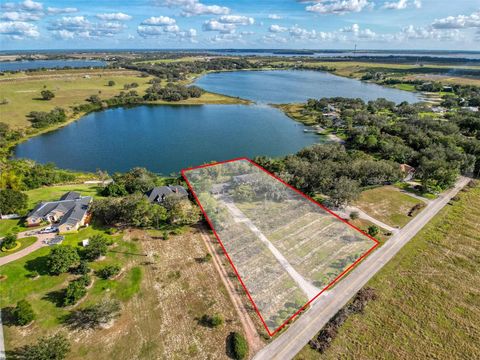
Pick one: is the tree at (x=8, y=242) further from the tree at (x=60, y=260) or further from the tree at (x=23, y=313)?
the tree at (x=23, y=313)

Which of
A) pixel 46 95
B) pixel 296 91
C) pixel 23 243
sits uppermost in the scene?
pixel 46 95

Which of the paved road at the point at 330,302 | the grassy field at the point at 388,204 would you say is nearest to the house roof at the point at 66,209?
the paved road at the point at 330,302

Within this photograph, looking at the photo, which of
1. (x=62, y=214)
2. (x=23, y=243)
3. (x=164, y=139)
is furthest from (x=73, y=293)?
(x=164, y=139)

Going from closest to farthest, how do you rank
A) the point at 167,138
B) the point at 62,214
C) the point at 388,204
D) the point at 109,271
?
the point at 109,271 → the point at 62,214 → the point at 388,204 → the point at 167,138

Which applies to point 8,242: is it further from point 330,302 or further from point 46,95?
point 46,95

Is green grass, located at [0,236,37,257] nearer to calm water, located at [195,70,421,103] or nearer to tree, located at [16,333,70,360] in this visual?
tree, located at [16,333,70,360]

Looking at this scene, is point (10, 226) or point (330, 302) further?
point (10, 226)

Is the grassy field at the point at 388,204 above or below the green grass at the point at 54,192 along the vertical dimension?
below
